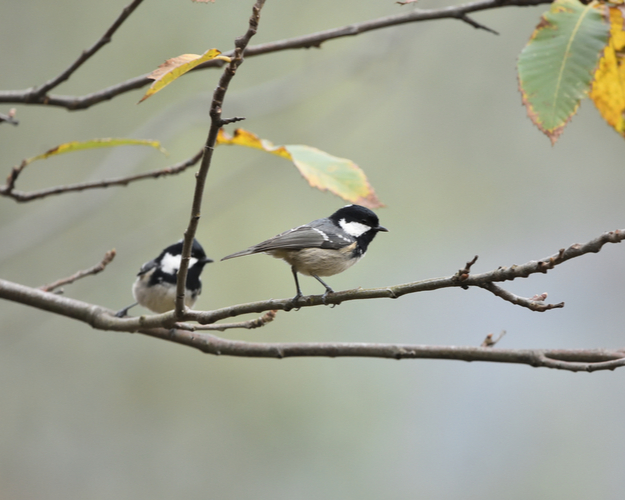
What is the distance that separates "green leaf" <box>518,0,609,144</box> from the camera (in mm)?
1438

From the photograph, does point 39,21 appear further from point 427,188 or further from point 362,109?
point 427,188

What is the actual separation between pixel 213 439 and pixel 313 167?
3785mm

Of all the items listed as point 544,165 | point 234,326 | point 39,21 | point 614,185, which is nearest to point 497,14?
point 544,165

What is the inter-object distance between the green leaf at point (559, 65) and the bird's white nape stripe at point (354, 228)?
129 cm

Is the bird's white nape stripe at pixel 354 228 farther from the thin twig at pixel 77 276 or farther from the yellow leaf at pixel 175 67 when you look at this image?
the yellow leaf at pixel 175 67

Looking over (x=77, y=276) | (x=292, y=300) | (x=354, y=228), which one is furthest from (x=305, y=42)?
(x=77, y=276)

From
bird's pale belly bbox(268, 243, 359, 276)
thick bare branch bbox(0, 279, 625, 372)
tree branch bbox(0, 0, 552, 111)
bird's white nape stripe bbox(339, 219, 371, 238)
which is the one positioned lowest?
thick bare branch bbox(0, 279, 625, 372)

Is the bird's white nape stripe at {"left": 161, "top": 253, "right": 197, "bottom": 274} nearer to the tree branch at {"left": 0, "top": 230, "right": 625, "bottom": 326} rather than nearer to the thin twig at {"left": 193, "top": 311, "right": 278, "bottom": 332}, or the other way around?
the tree branch at {"left": 0, "top": 230, "right": 625, "bottom": 326}

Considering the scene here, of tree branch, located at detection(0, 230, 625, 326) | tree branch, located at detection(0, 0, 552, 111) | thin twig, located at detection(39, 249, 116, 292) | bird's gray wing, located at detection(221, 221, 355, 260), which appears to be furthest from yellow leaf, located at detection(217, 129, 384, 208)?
thin twig, located at detection(39, 249, 116, 292)

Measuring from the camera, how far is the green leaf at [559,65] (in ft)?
4.72

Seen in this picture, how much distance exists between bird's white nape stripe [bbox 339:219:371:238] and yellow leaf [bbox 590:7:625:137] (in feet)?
4.14

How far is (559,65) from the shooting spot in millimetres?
1468

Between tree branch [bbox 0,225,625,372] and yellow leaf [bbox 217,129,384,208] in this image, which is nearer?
tree branch [bbox 0,225,625,372]

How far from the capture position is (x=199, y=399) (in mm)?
5035
